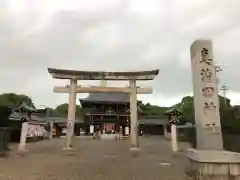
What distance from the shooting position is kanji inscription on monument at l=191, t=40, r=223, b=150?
842cm

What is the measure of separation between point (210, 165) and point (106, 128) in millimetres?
39240

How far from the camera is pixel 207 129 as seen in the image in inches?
334

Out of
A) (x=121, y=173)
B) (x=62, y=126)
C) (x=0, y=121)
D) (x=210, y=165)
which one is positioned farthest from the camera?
(x=62, y=126)

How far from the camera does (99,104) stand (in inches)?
1816

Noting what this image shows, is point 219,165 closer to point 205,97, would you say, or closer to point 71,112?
point 205,97

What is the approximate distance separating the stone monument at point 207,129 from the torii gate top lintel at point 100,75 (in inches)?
454

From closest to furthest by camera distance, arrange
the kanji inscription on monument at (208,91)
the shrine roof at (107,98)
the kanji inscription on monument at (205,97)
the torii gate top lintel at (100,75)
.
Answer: the kanji inscription on monument at (205,97) < the kanji inscription on monument at (208,91) < the torii gate top lintel at (100,75) < the shrine roof at (107,98)

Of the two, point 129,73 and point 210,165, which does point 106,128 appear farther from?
point 210,165

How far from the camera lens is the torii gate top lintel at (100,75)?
68.5 feet

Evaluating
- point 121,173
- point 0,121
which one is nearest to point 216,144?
point 121,173

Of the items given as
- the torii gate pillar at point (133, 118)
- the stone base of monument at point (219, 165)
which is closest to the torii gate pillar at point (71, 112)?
the torii gate pillar at point (133, 118)

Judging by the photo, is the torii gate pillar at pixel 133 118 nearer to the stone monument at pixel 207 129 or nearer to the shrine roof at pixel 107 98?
the stone monument at pixel 207 129

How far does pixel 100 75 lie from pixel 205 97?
42.2 ft

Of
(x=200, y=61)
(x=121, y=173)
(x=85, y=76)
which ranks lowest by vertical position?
(x=121, y=173)
